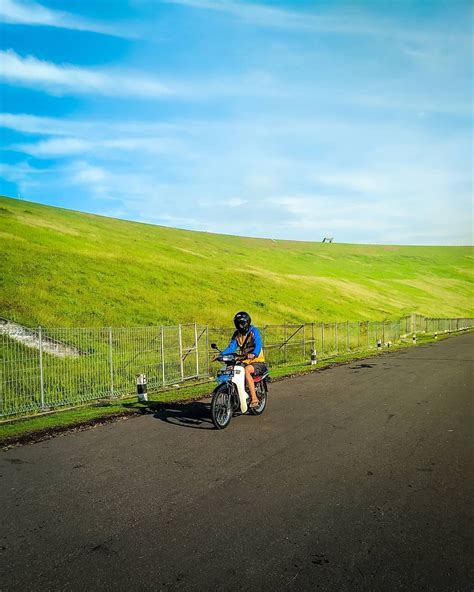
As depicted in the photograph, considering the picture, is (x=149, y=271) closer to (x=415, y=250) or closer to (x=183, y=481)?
(x=183, y=481)

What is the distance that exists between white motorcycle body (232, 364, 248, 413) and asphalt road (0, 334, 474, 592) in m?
0.42

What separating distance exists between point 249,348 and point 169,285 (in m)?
33.9

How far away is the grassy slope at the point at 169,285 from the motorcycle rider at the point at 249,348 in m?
17.7

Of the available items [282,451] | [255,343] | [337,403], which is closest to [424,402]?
[337,403]

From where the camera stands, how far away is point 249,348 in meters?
10.9

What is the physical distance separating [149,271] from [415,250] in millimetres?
Answer: 118368

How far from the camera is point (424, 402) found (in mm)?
12578

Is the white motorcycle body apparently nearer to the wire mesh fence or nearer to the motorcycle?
the motorcycle

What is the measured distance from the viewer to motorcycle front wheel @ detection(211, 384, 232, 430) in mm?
9477

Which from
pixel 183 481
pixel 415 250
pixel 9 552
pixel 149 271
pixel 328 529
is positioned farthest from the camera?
pixel 415 250

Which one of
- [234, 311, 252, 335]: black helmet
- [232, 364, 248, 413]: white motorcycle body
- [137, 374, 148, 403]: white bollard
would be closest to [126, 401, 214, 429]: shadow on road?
[137, 374, 148, 403]: white bollard

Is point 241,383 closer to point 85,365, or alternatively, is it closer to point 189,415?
point 189,415

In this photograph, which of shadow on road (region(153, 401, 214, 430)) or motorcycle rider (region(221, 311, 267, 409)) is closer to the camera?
shadow on road (region(153, 401, 214, 430))

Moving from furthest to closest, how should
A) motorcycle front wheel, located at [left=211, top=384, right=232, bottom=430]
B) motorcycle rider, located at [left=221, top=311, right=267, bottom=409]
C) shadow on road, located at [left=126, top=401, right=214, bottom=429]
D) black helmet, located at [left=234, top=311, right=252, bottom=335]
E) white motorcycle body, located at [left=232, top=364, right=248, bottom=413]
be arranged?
1. black helmet, located at [left=234, top=311, right=252, bottom=335]
2. motorcycle rider, located at [left=221, top=311, right=267, bottom=409]
3. shadow on road, located at [left=126, top=401, right=214, bottom=429]
4. white motorcycle body, located at [left=232, top=364, right=248, bottom=413]
5. motorcycle front wheel, located at [left=211, top=384, right=232, bottom=430]
